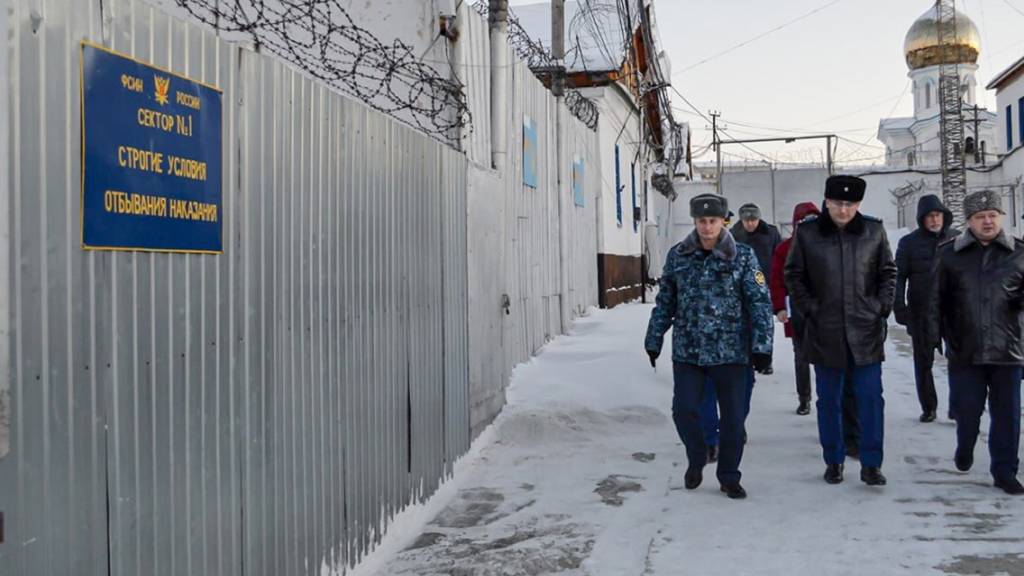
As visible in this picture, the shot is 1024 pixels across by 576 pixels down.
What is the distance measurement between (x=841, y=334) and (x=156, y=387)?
4068 millimetres

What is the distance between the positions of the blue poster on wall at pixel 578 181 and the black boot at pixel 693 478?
777 cm

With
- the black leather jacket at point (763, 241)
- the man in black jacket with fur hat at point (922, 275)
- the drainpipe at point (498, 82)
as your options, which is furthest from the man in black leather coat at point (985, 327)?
the drainpipe at point (498, 82)

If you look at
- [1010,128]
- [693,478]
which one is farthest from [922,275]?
[1010,128]

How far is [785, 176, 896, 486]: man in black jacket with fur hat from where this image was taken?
5.57 metres

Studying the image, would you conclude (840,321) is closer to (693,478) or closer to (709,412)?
(709,412)

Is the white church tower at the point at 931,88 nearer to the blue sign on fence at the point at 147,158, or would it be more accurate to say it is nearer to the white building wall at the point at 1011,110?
the white building wall at the point at 1011,110

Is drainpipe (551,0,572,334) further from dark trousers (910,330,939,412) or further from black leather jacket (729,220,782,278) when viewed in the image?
dark trousers (910,330,939,412)

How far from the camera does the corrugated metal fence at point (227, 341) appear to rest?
233 cm

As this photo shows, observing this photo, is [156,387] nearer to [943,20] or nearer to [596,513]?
[596,513]

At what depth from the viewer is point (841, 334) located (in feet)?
18.4

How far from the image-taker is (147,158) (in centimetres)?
275

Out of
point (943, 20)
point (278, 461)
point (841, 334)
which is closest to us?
point (278, 461)

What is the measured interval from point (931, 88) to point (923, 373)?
56.1 meters

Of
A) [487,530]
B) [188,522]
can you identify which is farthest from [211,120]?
[487,530]
